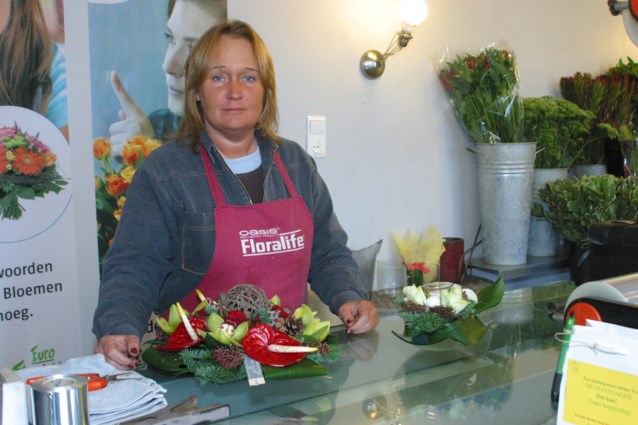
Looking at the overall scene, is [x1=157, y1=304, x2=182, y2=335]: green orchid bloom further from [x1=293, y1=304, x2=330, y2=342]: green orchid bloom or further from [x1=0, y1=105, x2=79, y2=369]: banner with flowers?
[x1=0, y1=105, x2=79, y2=369]: banner with flowers

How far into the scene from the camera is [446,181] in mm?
3434

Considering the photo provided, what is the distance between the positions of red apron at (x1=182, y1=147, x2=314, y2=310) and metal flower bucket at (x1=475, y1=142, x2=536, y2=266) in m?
1.40

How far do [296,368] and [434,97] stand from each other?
2.27 meters

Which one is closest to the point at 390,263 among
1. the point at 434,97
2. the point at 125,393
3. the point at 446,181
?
the point at 446,181

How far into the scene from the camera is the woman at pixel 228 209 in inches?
72.2

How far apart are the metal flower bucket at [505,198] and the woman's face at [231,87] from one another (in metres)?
1.50

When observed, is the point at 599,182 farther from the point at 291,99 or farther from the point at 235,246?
the point at 235,246

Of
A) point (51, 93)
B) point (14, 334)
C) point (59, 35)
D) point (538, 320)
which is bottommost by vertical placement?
point (14, 334)

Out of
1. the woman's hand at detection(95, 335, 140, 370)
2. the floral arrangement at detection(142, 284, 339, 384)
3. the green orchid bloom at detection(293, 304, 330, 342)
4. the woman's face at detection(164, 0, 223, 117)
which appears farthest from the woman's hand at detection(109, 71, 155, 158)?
the green orchid bloom at detection(293, 304, 330, 342)

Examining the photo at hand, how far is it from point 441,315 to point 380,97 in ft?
6.02

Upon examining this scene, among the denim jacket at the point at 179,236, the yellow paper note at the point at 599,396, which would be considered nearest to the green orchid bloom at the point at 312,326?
the denim jacket at the point at 179,236

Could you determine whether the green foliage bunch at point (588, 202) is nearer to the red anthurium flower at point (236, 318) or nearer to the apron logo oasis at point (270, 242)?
the apron logo oasis at point (270, 242)

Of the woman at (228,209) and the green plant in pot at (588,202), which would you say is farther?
the green plant in pot at (588,202)

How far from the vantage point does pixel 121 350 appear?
4.86 ft
